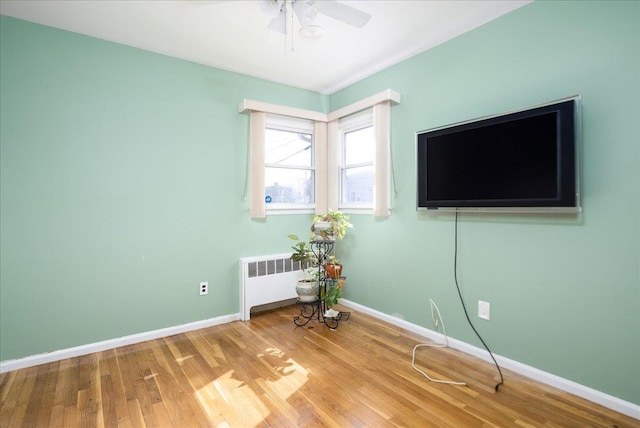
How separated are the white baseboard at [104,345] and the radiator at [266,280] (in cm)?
26

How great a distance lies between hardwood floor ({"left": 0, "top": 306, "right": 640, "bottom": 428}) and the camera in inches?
69.4

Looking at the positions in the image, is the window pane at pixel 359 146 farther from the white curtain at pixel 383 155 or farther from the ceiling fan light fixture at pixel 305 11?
the ceiling fan light fixture at pixel 305 11

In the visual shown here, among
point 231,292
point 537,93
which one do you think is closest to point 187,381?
point 231,292

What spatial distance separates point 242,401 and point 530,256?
2133 millimetres

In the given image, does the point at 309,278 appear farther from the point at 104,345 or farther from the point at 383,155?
the point at 104,345

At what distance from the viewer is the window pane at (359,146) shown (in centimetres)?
351

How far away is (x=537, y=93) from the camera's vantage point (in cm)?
212

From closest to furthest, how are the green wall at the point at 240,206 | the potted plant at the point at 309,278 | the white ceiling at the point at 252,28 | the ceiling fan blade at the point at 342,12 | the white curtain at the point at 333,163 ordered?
the ceiling fan blade at the point at 342,12
the green wall at the point at 240,206
the white ceiling at the point at 252,28
the potted plant at the point at 309,278
the white curtain at the point at 333,163

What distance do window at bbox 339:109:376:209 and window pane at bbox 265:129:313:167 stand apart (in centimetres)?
45

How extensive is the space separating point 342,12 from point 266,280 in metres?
2.60

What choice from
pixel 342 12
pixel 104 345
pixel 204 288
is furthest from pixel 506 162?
pixel 104 345

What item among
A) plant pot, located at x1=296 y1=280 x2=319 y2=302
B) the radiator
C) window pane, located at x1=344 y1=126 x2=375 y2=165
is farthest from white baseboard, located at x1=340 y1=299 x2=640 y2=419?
window pane, located at x1=344 y1=126 x2=375 y2=165

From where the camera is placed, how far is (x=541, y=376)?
2.11 meters

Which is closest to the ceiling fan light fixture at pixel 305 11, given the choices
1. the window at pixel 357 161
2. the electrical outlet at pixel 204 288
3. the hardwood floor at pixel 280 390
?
the window at pixel 357 161
